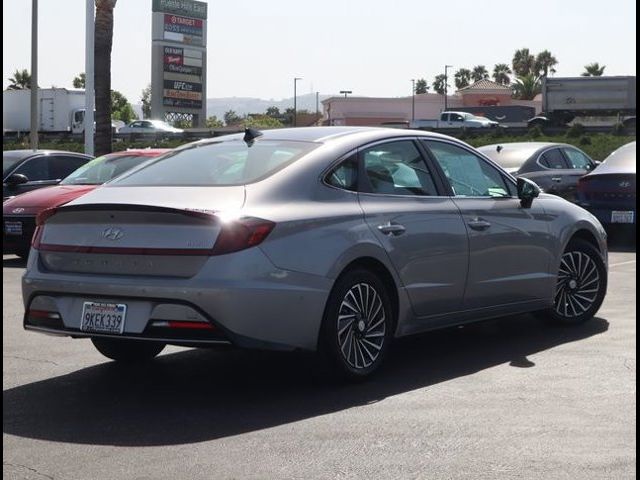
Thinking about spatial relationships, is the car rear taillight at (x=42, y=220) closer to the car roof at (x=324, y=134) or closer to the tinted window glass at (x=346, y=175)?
the car roof at (x=324, y=134)

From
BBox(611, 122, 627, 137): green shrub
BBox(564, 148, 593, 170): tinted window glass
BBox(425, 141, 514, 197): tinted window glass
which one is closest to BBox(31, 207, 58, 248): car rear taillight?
BBox(425, 141, 514, 197): tinted window glass

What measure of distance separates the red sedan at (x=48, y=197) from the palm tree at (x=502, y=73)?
118m

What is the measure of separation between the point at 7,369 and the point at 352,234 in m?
2.49

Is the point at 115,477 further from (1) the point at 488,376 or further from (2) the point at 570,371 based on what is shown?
(2) the point at 570,371

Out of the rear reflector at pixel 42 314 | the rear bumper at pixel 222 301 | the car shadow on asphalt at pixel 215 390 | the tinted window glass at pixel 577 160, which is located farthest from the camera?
the tinted window glass at pixel 577 160

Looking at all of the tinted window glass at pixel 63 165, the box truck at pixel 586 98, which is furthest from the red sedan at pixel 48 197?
the box truck at pixel 586 98

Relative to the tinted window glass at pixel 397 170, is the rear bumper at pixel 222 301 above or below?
below

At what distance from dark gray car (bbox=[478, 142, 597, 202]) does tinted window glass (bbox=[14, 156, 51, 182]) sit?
259 inches

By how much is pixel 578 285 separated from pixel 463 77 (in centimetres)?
12979

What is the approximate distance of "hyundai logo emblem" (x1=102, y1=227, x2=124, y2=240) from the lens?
6633 millimetres

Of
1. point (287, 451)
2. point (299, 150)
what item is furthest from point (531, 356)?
point (287, 451)

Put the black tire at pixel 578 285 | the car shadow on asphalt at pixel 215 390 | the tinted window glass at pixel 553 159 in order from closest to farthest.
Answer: the car shadow on asphalt at pixel 215 390 → the black tire at pixel 578 285 → the tinted window glass at pixel 553 159

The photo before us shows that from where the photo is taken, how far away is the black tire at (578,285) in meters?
9.16

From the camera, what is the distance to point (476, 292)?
316 inches
